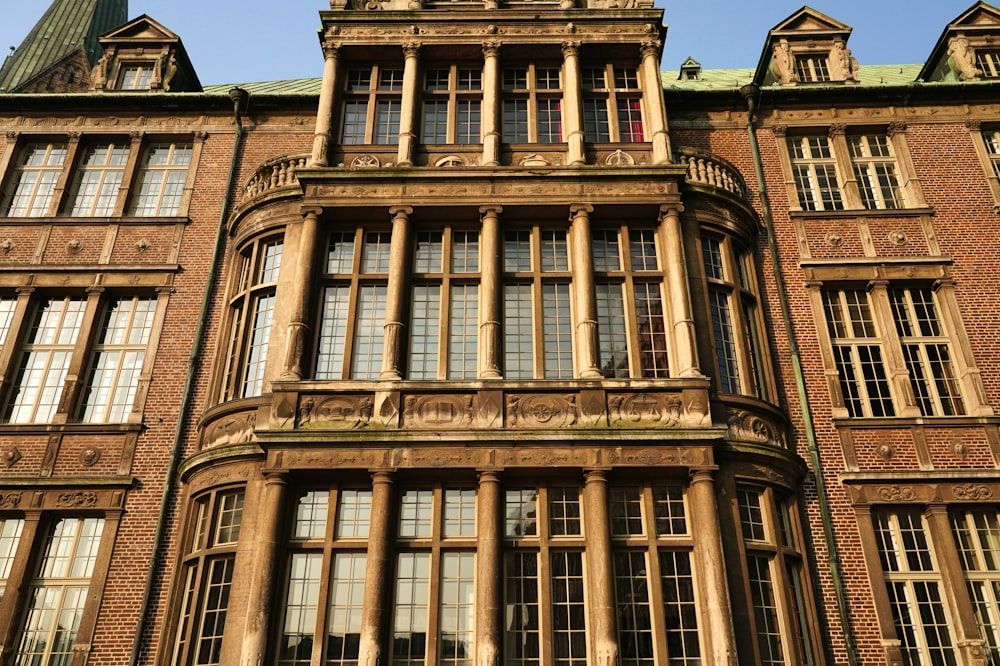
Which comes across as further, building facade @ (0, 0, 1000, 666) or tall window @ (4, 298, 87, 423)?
tall window @ (4, 298, 87, 423)

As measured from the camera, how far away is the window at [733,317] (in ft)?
46.7

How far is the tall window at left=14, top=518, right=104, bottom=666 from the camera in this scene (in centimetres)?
1284

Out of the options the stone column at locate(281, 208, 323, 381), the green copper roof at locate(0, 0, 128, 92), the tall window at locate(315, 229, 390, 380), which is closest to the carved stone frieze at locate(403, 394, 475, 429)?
the tall window at locate(315, 229, 390, 380)

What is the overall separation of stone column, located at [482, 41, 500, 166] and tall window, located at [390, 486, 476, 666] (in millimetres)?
6835

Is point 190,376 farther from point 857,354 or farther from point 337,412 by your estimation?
point 857,354

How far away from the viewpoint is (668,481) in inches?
504

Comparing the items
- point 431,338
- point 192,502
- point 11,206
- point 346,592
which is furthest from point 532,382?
point 11,206

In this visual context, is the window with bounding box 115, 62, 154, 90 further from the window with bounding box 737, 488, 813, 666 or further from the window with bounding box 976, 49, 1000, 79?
the window with bounding box 976, 49, 1000, 79

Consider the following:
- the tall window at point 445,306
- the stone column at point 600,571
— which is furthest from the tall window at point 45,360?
the stone column at point 600,571

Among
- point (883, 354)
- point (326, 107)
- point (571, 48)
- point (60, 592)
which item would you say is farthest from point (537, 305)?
point (60, 592)

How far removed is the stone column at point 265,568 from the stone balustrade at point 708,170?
9883 millimetres

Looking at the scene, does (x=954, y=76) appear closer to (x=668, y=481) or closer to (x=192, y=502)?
(x=668, y=481)

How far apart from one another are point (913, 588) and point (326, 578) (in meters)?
9.98

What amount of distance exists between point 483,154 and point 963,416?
34.6 ft
